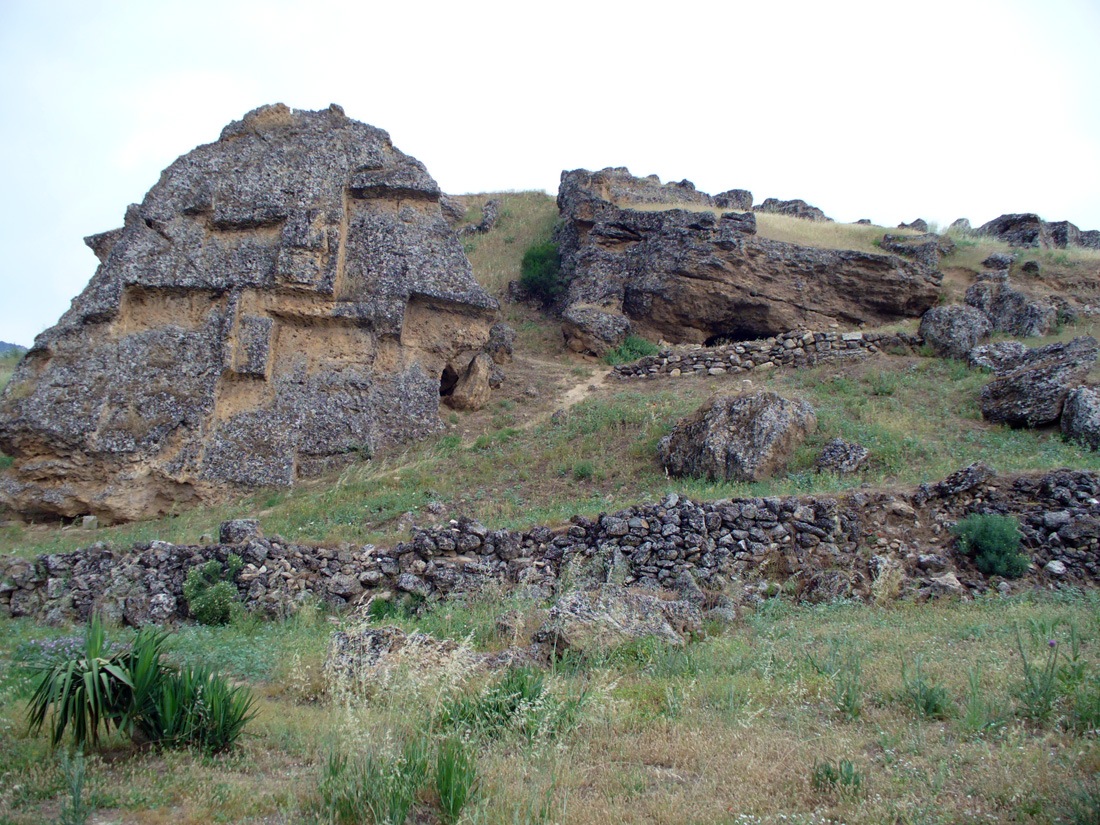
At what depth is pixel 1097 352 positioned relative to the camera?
49.0 feet

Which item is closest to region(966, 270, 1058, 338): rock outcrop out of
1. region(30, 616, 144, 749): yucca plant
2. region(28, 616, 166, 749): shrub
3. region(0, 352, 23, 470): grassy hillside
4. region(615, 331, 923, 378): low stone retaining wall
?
region(615, 331, 923, 378): low stone retaining wall

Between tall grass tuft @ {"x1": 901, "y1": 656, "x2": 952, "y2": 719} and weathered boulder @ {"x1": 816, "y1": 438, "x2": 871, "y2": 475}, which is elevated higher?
weathered boulder @ {"x1": 816, "y1": 438, "x2": 871, "y2": 475}

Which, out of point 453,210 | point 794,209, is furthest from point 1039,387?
point 453,210

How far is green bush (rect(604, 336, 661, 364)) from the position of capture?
21.2 metres

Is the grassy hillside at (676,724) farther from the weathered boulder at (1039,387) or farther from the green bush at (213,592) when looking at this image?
the weathered boulder at (1039,387)

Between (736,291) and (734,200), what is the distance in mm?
11022

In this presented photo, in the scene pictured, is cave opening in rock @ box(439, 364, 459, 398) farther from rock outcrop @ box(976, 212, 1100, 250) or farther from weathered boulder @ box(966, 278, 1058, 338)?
rock outcrop @ box(976, 212, 1100, 250)

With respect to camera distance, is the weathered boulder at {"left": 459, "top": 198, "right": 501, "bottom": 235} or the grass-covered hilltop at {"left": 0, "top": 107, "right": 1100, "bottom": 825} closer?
the grass-covered hilltop at {"left": 0, "top": 107, "right": 1100, "bottom": 825}

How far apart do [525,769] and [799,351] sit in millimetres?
16476

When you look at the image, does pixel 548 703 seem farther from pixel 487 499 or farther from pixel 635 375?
pixel 635 375

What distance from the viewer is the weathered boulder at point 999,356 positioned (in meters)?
17.1

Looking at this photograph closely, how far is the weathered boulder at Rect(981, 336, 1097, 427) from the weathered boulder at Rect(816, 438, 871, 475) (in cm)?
364

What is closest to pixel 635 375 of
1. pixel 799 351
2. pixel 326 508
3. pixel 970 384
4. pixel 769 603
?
pixel 799 351

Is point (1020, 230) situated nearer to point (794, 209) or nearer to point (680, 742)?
point (794, 209)
